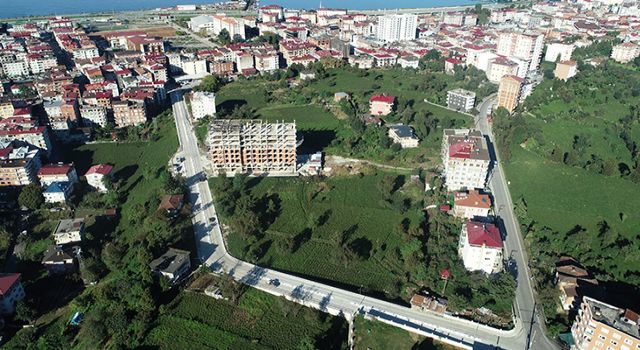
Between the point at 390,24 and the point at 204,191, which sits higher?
the point at 390,24

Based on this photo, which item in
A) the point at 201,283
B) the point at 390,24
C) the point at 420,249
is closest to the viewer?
the point at 201,283

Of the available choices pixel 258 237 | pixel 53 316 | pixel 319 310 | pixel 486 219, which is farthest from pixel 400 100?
pixel 53 316

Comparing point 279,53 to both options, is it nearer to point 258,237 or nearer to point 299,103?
point 299,103

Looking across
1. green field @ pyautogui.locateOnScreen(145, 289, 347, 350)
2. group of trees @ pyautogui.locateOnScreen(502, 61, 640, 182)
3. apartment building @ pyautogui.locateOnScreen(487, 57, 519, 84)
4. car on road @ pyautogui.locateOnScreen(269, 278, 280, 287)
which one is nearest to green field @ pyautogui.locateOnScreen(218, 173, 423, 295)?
car on road @ pyautogui.locateOnScreen(269, 278, 280, 287)

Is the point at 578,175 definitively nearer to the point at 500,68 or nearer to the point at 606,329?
the point at 606,329

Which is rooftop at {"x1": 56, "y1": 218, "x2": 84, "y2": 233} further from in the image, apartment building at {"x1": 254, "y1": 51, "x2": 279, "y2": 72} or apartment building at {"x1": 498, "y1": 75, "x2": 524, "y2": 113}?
apartment building at {"x1": 498, "y1": 75, "x2": 524, "y2": 113}

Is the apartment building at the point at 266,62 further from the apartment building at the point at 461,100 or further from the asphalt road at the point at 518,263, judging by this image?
the asphalt road at the point at 518,263
